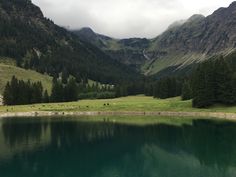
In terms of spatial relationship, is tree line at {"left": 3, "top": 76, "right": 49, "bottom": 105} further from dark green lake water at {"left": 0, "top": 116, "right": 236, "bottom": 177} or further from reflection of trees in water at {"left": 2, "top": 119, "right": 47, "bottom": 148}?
dark green lake water at {"left": 0, "top": 116, "right": 236, "bottom": 177}

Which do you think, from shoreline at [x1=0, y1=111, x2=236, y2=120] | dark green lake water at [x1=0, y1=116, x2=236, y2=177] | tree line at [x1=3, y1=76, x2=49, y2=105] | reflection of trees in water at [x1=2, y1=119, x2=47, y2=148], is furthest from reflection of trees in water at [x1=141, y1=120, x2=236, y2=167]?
tree line at [x1=3, y1=76, x2=49, y2=105]

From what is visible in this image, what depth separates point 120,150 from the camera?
69.3m

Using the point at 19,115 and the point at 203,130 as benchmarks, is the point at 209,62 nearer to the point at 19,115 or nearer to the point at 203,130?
the point at 203,130


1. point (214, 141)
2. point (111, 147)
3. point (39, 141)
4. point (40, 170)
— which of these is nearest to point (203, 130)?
point (214, 141)

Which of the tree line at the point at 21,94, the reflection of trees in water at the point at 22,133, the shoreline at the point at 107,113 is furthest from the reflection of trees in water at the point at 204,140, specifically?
the tree line at the point at 21,94

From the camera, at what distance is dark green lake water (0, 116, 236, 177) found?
52631 mm

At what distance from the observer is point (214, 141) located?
78.7m

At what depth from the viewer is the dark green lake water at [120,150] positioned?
173 feet

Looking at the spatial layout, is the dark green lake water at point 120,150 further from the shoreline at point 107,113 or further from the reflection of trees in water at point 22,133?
the shoreline at point 107,113

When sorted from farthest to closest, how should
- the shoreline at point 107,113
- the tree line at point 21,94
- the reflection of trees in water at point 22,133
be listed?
the tree line at point 21,94, the shoreline at point 107,113, the reflection of trees in water at point 22,133

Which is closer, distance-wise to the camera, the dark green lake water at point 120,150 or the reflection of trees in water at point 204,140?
the dark green lake water at point 120,150

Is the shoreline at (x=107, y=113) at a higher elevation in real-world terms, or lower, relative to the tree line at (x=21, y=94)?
lower

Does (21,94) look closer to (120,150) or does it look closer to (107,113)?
(107,113)

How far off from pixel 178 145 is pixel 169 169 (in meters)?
21.4
